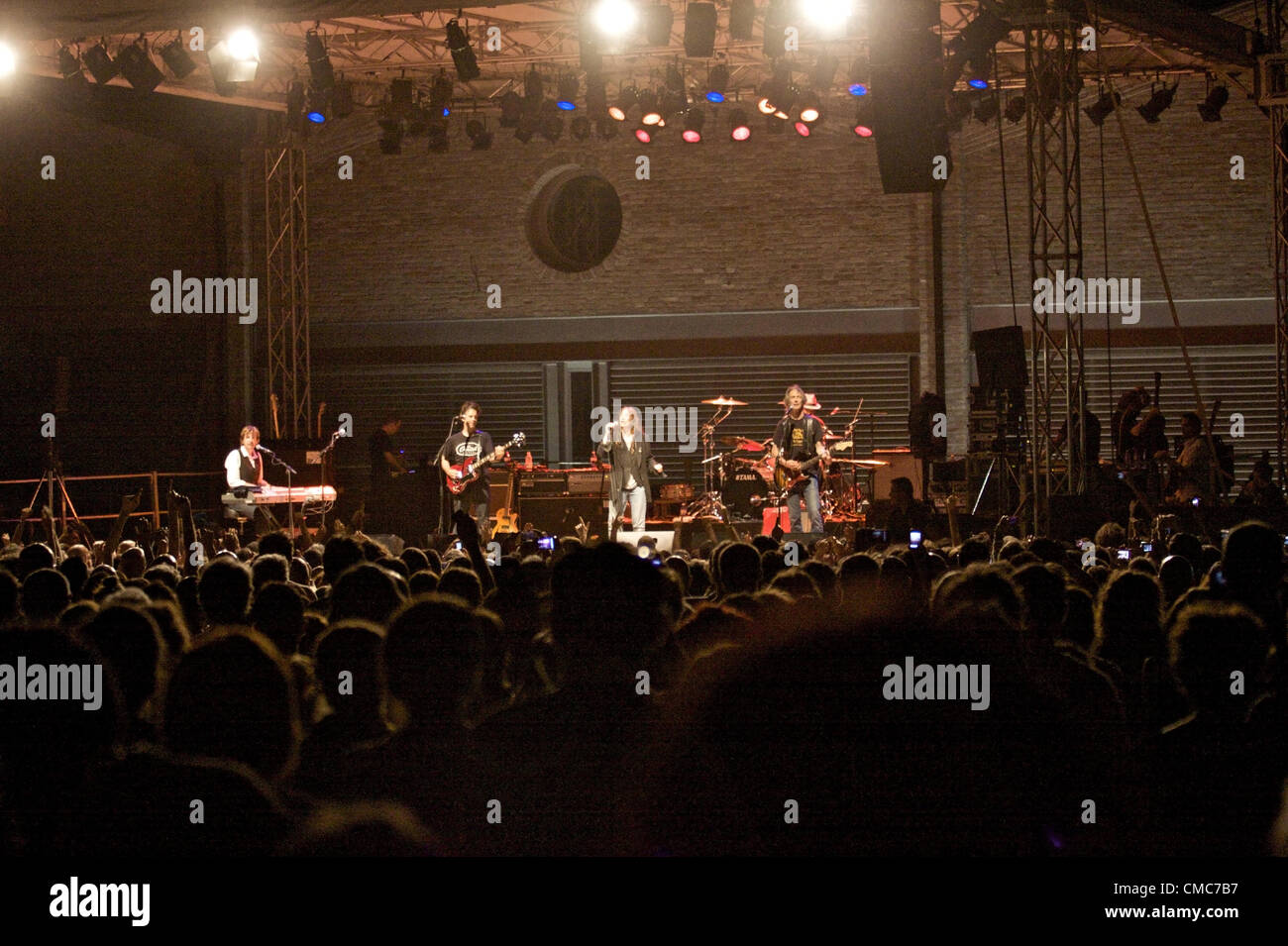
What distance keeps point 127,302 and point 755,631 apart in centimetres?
1533

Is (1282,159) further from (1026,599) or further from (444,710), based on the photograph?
(444,710)

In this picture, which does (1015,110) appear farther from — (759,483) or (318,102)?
(318,102)

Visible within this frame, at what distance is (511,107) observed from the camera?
565 inches

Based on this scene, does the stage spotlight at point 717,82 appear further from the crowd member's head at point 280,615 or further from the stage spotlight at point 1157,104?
the crowd member's head at point 280,615

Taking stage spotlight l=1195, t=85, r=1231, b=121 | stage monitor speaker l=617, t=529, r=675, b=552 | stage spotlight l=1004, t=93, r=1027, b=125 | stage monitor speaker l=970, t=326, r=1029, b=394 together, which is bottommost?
stage monitor speaker l=617, t=529, r=675, b=552

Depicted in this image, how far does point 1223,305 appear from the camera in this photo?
55.3 feet

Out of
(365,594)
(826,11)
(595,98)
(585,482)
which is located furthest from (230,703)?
(595,98)

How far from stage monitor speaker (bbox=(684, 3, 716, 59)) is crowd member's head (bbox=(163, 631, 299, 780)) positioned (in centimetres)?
1079

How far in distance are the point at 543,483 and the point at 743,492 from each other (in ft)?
8.67

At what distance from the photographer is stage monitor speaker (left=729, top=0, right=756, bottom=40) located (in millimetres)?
11391

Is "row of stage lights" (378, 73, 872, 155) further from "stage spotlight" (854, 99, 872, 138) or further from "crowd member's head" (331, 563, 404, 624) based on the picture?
"crowd member's head" (331, 563, 404, 624)

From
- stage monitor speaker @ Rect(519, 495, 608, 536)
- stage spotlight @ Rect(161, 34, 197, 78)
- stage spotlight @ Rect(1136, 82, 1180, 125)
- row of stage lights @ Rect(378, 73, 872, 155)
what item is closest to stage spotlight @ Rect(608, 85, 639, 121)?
row of stage lights @ Rect(378, 73, 872, 155)

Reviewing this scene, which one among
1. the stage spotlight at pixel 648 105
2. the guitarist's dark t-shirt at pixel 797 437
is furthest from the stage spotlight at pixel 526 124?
the guitarist's dark t-shirt at pixel 797 437
